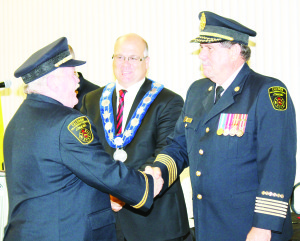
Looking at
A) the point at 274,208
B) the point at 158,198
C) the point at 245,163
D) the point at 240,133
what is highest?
the point at 240,133

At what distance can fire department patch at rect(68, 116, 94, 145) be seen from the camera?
2.00m

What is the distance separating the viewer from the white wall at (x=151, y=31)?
3.76 meters

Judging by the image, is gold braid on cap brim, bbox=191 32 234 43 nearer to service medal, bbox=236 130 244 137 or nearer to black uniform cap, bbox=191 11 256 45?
black uniform cap, bbox=191 11 256 45

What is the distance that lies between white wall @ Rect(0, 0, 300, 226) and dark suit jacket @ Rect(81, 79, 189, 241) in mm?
1280

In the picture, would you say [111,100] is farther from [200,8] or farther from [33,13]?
[33,13]

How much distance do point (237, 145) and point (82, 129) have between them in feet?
2.62

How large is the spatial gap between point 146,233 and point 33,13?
366cm

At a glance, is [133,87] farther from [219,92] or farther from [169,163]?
[219,92]

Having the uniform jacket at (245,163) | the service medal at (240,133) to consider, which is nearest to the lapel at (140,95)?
the uniform jacket at (245,163)

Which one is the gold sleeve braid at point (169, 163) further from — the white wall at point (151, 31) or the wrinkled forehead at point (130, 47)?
the white wall at point (151, 31)

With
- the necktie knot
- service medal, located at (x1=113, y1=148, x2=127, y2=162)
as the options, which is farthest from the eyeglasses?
the necktie knot

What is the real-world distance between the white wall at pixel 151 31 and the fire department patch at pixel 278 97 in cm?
168

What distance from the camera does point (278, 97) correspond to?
2.12 m

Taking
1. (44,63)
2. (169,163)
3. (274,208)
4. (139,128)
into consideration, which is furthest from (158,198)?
(44,63)
